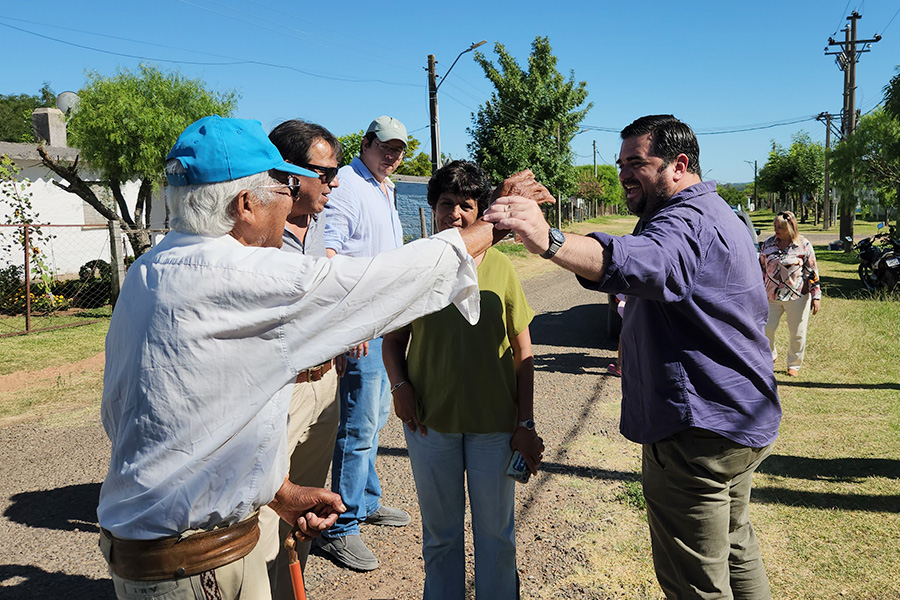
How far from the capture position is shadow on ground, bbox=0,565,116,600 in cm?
338

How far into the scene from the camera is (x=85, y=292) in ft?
47.3

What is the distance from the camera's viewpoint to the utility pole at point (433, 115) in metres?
20.4

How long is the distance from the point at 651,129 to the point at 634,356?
846 mm

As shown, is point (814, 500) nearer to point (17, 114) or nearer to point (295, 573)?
point (295, 573)

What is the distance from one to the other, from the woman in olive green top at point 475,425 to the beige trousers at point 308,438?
38 cm

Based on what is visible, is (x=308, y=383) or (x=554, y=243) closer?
(x=554, y=243)

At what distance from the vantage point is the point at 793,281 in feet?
24.9

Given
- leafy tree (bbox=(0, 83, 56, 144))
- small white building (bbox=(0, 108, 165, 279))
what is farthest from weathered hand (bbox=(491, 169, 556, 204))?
leafy tree (bbox=(0, 83, 56, 144))

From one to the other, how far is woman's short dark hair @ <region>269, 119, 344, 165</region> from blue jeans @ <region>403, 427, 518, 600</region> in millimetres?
1417

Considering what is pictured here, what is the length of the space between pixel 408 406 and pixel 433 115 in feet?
62.7

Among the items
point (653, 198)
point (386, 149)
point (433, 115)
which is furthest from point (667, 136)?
point (433, 115)

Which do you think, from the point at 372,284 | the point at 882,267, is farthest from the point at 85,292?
the point at 882,267

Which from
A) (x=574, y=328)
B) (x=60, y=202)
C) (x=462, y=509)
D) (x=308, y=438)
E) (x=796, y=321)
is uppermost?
(x=60, y=202)

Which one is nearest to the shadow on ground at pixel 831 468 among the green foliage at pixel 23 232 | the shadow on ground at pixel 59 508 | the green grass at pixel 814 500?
the green grass at pixel 814 500
